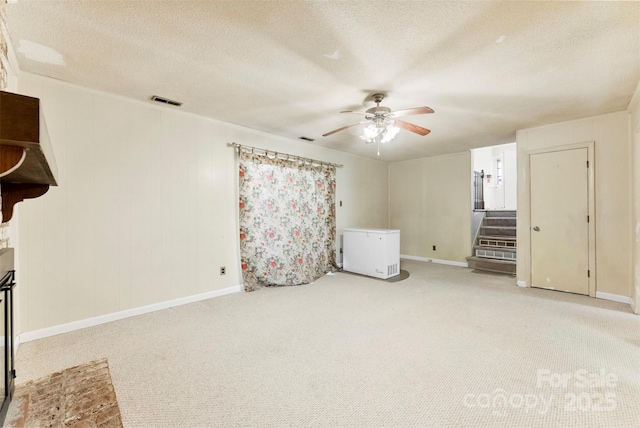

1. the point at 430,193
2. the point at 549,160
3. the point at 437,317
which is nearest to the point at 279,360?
the point at 437,317

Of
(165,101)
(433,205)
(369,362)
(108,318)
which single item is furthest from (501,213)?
(108,318)

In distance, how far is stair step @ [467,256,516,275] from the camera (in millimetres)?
4898

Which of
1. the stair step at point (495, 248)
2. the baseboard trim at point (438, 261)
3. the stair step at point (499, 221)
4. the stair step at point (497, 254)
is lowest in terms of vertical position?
the baseboard trim at point (438, 261)

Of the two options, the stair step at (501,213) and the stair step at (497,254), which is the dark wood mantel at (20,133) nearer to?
the stair step at (497,254)

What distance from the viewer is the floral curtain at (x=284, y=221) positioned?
13.1 feet

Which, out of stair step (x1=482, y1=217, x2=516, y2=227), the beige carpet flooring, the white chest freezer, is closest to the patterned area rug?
the beige carpet flooring

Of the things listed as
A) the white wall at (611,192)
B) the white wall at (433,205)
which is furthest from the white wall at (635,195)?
the white wall at (433,205)

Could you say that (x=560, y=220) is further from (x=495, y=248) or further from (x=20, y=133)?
(x=20, y=133)

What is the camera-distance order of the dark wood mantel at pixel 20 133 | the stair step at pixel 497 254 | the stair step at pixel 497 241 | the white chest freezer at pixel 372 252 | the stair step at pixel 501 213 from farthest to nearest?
the stair step at pixel 501 213 < the stair step at pixel 497 241 < the stair step at pixel 497 254 < the white chest freezer at pixel 372 252 < the dark wood mantel at pixel 20 133

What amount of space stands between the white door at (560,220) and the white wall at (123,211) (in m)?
4.07

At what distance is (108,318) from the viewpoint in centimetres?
286

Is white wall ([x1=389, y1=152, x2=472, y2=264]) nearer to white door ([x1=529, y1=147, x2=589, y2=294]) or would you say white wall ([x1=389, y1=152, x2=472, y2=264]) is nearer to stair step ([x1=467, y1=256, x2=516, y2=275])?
stair step ([x1=467, y1=256, x2=516, y2=275])

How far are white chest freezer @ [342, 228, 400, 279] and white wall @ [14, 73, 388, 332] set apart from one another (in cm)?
203

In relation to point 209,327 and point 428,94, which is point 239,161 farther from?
point 428,94
